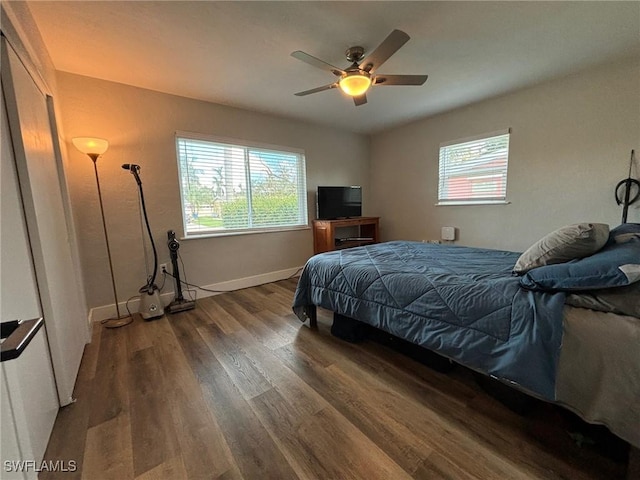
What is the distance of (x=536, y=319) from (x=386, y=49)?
1.88 metres

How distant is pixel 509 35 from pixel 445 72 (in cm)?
61

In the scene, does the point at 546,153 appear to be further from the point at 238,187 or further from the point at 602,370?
the point at 238,187

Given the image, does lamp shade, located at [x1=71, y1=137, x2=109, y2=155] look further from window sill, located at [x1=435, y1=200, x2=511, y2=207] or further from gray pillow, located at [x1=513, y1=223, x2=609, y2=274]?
window sill, located at [x1=435, y1=200, x2=511, y2=207]

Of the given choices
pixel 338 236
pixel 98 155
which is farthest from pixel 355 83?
pixel 338 236

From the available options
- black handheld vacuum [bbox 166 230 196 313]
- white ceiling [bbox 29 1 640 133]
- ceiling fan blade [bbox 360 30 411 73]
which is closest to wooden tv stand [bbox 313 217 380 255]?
white ceiling [bbox 29 1 640 133]

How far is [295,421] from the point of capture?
4.40 ft

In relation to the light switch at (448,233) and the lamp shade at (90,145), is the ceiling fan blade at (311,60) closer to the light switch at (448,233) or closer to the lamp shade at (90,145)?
the lamp shade at (90,145)

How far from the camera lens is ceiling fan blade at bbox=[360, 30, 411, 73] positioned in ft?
5.24

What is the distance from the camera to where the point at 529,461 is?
1.09 m

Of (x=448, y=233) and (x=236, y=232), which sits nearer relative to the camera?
(x=236, y=232)

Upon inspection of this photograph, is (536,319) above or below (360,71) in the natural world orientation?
below

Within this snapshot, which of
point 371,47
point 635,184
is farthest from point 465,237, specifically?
point 371,47

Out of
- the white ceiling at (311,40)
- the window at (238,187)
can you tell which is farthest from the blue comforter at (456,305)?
the white ceiling at (311,40)

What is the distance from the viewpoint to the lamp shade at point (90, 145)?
221 centimetres
